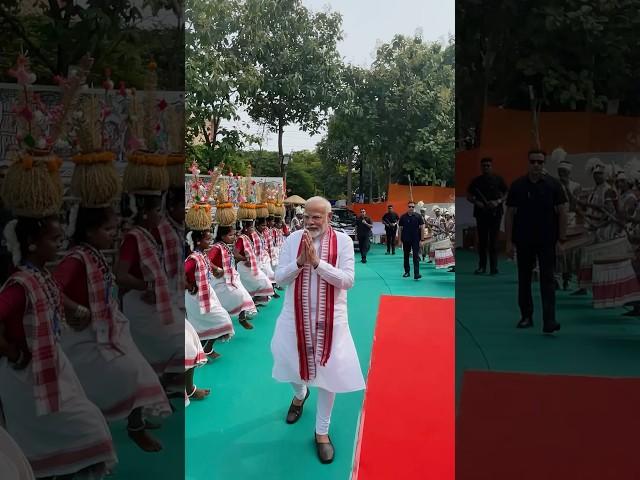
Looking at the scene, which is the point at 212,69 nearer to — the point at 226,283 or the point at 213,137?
the point at 213,137

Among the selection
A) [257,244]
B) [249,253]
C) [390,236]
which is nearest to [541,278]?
[249,253]

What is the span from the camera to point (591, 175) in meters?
1.92

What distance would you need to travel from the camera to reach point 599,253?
195 centimetres

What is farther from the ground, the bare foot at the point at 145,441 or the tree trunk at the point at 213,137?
the tree trunk at the point at 213,137

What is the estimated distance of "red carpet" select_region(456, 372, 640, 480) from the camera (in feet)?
6.34

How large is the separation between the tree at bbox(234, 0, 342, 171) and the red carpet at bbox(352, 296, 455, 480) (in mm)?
6189

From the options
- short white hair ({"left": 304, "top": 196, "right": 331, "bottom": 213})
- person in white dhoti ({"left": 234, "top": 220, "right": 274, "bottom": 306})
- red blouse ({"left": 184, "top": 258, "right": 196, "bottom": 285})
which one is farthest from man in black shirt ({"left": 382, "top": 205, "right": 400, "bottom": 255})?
short white hair ({"left": 304, "top": 196, "right": 331, "bottom": 213})

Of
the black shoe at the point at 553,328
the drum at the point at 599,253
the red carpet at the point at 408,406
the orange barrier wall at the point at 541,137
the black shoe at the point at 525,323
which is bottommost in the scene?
the red carpet at the point at 408,406

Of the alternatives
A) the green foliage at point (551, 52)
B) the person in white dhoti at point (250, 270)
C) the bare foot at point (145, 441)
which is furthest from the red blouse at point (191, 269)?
the green foliage at point (551, 52)

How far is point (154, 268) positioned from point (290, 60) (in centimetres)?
1134

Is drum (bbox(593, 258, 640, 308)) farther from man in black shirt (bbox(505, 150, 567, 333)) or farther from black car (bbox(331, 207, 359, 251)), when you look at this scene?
black car (bbox(331, 207, 359, 251))

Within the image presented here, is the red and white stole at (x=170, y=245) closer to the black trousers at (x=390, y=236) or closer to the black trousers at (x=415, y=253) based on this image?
the black trousers at (x=415, y=253)

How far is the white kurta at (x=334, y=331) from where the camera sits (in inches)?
131

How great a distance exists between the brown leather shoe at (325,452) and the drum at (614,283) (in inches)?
74.3
